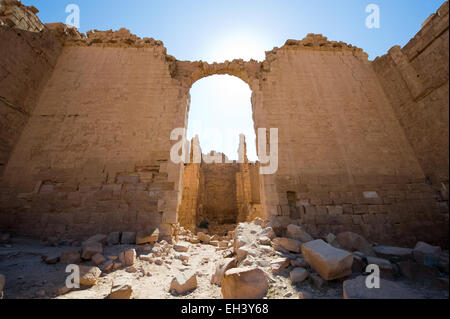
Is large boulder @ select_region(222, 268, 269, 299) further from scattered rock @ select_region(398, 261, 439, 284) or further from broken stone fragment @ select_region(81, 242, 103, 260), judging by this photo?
broken stone fragment @ select_region(81, 242, 103, 260)

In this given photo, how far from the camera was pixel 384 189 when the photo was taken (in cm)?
485

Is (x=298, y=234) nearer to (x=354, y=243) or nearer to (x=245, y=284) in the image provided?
(x=354, y=243)

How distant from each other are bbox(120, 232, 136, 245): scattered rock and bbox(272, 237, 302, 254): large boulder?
9.64ft

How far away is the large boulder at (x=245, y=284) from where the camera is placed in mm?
2020

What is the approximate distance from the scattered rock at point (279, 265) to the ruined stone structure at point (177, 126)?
1.45m

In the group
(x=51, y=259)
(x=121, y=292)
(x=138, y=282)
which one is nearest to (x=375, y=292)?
(x=121, y=292)

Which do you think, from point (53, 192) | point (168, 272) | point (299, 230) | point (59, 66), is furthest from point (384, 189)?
point (59, 66)

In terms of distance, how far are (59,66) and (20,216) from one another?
16.0 feet

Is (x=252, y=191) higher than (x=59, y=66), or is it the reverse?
(x=59, y=66)

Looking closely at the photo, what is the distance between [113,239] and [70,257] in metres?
0.95

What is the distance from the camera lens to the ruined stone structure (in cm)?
Answer: 445

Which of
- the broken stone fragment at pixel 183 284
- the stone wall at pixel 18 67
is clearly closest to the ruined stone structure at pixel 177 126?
the stone wall at pixel 18 67
